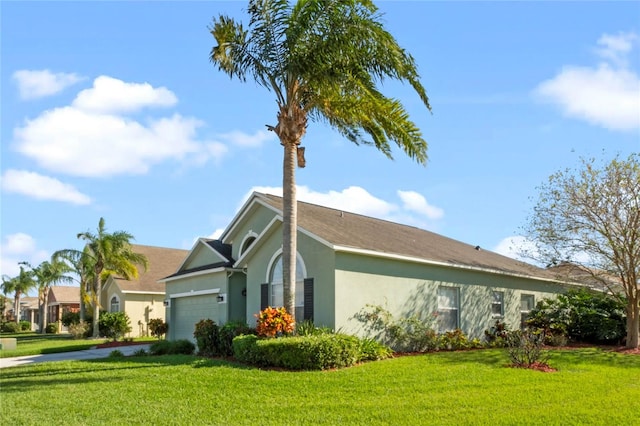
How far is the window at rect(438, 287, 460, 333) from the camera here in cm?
1964

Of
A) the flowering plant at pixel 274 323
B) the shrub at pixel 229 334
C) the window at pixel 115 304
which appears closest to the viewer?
the flowering plant at pixel 274 323

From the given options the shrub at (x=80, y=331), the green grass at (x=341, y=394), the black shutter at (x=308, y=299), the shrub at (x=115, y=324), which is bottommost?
the shrub at (x=80, y=331)

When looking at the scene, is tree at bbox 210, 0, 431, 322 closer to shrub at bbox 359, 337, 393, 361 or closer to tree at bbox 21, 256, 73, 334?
shrub at bbox 359, 337, 393, 361

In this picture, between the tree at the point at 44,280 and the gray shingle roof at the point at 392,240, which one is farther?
the tree at the point at 44,280

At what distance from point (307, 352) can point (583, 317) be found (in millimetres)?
13629

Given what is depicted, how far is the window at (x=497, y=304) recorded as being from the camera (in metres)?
22.2

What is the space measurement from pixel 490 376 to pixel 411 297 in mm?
5998

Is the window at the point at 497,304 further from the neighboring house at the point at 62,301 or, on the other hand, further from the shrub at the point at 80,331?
the neighboring house at the point at 62,301

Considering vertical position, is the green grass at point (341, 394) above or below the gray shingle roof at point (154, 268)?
below

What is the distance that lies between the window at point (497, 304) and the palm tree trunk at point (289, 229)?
32.4ft

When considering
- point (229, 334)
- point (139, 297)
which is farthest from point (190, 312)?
point (139, 297)

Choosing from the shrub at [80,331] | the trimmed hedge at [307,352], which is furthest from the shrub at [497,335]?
the shrub at [80,331]

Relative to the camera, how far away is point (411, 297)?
1841cm

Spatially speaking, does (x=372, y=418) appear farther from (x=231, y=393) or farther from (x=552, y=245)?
(x=552, y=245)
